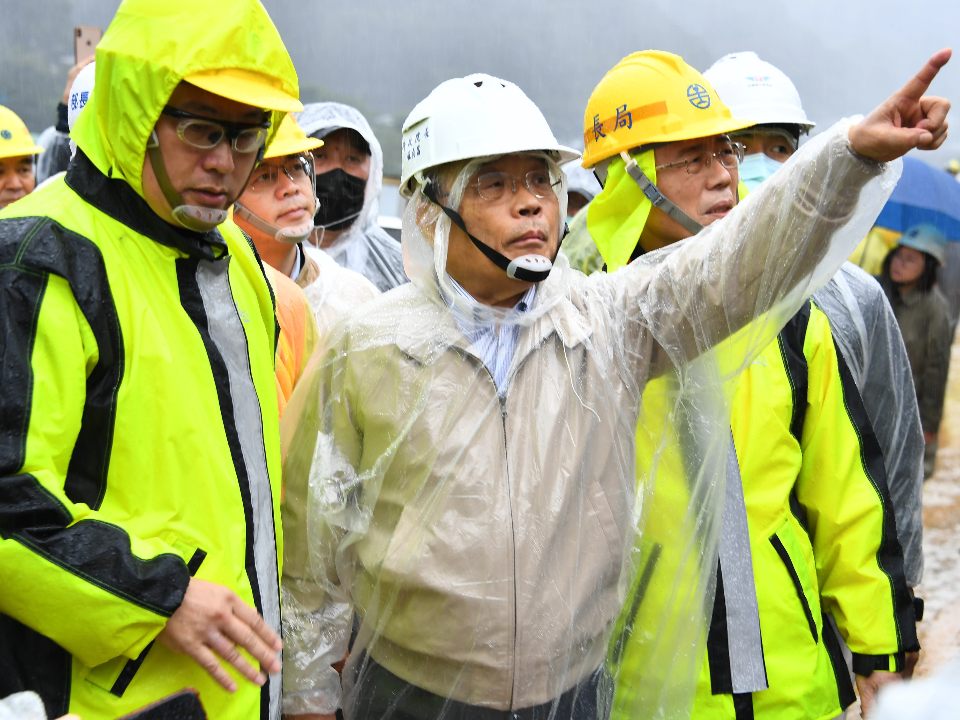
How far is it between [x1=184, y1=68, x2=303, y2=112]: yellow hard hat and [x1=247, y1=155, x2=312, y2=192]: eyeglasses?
1151mm

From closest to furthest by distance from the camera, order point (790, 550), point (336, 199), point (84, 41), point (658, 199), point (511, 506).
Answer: point (511, 506)
point (790, 550)
point (658, 199)
point (336, 199)
point (84, 41)

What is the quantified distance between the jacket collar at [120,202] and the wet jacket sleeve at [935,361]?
127 inches

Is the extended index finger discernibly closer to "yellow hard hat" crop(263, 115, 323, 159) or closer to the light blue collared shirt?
the light blue collared shirt

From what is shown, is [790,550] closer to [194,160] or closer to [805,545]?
[805,545]

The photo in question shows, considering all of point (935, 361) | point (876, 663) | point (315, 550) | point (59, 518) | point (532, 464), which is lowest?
point (876, 663)

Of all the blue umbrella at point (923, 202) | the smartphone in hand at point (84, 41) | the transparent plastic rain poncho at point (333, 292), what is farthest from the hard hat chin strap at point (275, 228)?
the smartphone in hand at point (84, 41)

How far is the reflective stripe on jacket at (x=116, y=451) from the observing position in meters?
1.20

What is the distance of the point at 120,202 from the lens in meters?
1.45

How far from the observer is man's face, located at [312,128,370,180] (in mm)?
3570

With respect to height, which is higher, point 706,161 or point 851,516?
point 706,161

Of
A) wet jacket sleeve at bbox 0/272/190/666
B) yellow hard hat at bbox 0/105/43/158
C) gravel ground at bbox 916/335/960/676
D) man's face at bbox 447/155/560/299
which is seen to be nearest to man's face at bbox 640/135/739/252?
man's face at bbox 447/155/560/299

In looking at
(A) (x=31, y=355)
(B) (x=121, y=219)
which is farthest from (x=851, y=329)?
Answer: (A) (x=31, y=355)

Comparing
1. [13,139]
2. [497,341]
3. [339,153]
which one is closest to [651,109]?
[497,341]

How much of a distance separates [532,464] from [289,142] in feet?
4.84
